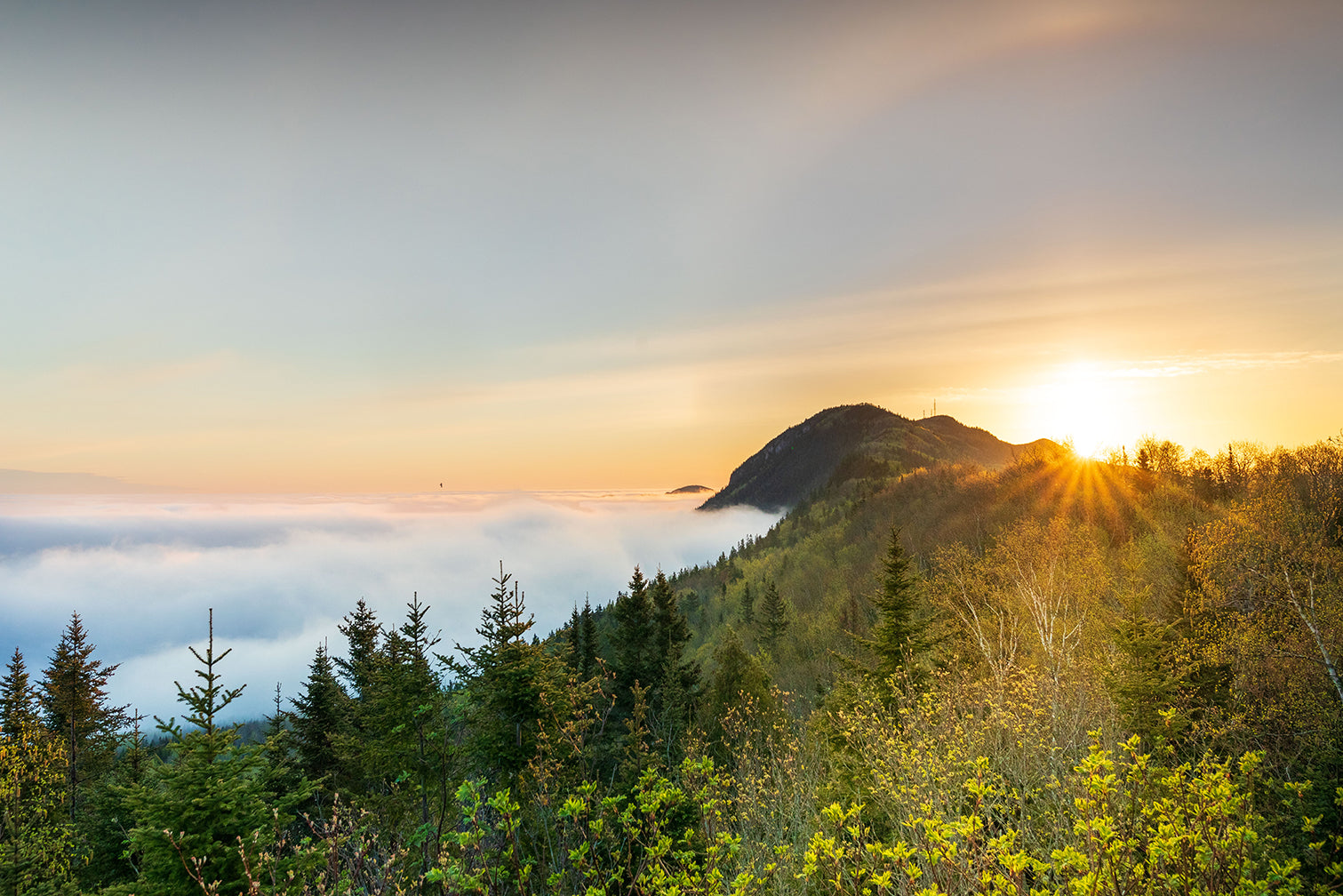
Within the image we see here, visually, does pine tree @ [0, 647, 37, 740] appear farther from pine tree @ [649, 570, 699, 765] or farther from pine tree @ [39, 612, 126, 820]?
pine tree @ [649, 570, 699, 765]

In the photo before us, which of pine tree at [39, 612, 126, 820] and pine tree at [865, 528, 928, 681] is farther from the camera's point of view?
pine tree at [39, 612, 126, 820]

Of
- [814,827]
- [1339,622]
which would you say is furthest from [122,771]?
[1339,622]

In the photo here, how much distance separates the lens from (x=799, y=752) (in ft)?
63.1

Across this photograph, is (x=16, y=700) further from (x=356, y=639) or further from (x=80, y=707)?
(x=356, y=639)

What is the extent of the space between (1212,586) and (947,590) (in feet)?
45.0

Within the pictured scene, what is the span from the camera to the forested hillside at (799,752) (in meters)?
4.99

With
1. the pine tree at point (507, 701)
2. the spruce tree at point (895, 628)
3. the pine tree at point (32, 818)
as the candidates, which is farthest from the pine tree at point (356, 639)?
the spruce tree at point (895, 628)

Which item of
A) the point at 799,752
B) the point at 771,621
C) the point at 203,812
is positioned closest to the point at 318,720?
the point at 799,752

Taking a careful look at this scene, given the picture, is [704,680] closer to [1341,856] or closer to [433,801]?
[433,801]

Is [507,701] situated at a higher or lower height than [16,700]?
higher

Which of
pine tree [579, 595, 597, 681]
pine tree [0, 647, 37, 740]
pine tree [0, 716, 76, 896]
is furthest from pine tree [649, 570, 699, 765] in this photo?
pine tree [0, 647, 37, 740]

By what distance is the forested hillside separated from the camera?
4988 mm

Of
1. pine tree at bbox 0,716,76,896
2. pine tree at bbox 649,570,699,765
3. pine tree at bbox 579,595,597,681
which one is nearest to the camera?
pine tree at bbox 0,716,76,896

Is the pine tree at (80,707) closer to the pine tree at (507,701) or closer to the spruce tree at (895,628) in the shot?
the pine tree at (507,701)
